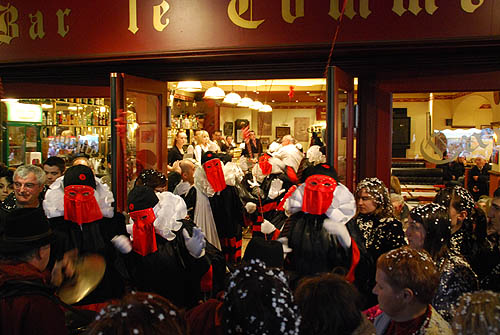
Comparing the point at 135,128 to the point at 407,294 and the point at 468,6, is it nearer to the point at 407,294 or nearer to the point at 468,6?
the point at 468,6

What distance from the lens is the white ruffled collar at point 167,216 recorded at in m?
3.23

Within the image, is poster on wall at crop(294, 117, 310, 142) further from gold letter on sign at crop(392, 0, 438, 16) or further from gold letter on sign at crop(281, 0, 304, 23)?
gold letter on sign at crop(392, 0, 438, 16)

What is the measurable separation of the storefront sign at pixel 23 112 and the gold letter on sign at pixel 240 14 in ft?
13.3

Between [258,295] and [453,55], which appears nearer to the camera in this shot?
[258,295]

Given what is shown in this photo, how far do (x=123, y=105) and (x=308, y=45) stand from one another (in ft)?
6.49

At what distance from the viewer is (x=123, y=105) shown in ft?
15.9

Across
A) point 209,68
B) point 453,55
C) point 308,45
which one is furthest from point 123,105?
point 453,55

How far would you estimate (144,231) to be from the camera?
3148 mm

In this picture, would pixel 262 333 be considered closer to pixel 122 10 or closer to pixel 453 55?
pixel 453 55

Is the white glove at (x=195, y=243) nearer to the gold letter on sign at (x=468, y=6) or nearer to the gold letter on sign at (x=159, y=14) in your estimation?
the gold letter on sign at (x=159, y=14)

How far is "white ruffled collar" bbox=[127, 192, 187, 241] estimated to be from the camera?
323 centimetres

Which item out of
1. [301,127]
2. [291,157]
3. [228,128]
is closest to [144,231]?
[291,157]

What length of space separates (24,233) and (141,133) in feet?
10.8

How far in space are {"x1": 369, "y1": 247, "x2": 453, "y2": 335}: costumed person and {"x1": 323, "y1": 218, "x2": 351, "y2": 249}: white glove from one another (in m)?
0.89
